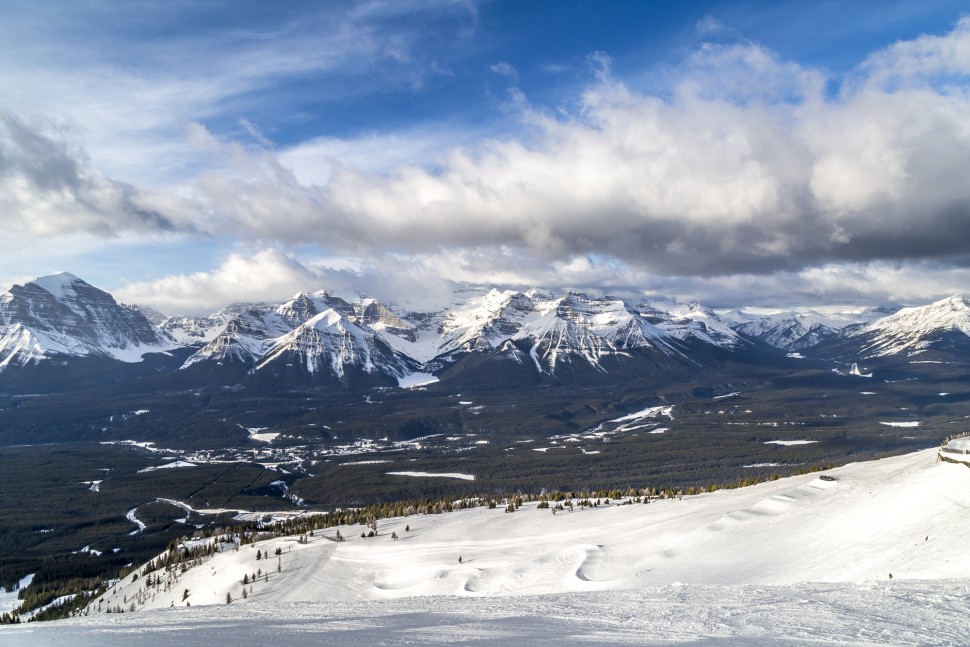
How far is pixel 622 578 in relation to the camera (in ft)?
101

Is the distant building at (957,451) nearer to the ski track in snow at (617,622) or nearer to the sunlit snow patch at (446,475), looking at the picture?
the ski track in snow at (617,622)

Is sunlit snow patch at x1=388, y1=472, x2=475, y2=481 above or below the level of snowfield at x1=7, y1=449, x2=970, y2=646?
below

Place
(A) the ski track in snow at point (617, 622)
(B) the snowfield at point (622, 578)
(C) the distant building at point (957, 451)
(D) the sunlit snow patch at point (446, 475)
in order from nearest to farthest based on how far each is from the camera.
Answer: (A) the ski track in snow at point (617, 622), (B) the snowfield at point (622, 578), (C) the distant building at point (957, 451), (D) the sunlit snow patch at point (446, 475)

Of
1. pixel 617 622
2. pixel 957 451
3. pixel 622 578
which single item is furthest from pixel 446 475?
pixel 617 622

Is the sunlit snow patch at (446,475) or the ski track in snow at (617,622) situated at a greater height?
the ski track in snow at (617,622)

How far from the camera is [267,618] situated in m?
20.5

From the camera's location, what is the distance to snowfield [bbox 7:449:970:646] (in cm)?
1585

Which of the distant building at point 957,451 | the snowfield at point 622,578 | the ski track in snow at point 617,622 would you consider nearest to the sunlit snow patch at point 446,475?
the snowfield at point 622,578

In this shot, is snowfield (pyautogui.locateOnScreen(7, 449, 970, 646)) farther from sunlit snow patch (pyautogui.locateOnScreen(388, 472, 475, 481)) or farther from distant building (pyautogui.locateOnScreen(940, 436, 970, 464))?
sunlit snow patch (pyautogui.locateOnScreen(388, 472, 475, 481))

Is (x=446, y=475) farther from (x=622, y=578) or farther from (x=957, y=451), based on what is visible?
(x=622, y=578)

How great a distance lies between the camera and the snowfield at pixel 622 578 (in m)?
15.9

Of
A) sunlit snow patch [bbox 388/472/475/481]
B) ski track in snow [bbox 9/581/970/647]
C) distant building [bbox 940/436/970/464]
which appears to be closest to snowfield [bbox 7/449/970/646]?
ski track in snow [bbox 9/581/970/647]

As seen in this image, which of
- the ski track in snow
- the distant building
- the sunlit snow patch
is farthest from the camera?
the sunlit snow patch

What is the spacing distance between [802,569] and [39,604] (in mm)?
82022
